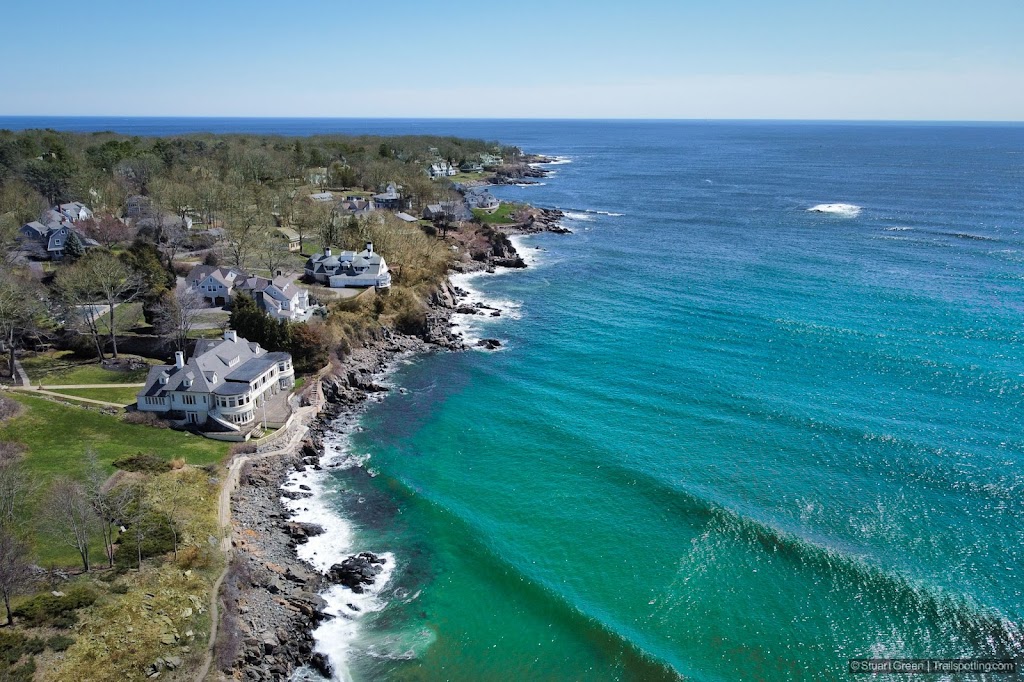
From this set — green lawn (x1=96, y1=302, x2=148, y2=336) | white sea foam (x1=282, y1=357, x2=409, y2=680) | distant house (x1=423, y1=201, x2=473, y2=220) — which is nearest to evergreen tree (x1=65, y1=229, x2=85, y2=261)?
green lawn (x1=96, y1=302, x2=148, y2=336)

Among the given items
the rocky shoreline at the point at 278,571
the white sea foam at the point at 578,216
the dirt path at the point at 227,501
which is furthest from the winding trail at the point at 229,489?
the white sea foam at the point at 578,216

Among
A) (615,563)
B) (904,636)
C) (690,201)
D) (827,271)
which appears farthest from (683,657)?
(690,201)

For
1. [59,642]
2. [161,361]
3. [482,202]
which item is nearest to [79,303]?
[161,361]

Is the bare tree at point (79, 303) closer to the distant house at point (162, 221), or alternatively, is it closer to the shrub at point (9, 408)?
the shrub at point (9, 408)

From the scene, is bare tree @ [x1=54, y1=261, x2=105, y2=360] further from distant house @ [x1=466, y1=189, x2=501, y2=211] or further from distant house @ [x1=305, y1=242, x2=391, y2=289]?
distant house @ [x1=466, y1=189, x2=501, y2=211]

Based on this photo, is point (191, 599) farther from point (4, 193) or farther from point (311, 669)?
point (4, 193)

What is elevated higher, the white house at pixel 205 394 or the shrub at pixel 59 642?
the white house at pixel 205 394
